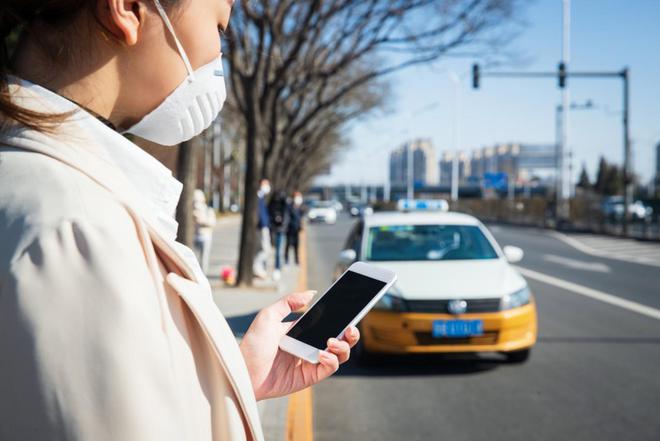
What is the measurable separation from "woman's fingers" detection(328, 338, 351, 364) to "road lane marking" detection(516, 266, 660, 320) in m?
8.83

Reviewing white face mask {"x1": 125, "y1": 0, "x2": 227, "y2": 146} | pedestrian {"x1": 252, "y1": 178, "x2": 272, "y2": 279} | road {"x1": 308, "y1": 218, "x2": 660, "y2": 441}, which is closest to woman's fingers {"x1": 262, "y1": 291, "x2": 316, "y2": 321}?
white face mask {"x1": 125, "y1": 0, "x2": 227, "y2": 146}

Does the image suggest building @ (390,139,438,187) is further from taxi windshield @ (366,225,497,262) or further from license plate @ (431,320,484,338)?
license plate @ (431,320,484,338)

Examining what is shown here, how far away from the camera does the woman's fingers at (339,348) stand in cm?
171

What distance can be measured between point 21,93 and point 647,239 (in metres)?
29.7

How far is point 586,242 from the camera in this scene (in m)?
27.1

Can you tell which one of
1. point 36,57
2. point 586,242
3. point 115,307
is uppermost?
point 36,57

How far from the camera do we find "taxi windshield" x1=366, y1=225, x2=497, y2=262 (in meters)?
7.68

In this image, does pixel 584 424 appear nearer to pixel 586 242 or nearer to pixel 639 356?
pixel 639 356

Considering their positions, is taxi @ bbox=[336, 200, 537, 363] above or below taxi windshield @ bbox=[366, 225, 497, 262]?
below

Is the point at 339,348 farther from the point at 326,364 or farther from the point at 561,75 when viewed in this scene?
the point at 561,75

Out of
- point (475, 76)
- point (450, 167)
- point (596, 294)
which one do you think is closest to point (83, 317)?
point (596, 294)

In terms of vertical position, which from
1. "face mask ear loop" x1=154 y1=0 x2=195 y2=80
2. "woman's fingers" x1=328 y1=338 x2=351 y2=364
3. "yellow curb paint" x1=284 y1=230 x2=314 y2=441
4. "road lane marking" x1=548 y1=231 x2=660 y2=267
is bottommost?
"road lane marking" x1=548 y1=231 x2=660 y2=267

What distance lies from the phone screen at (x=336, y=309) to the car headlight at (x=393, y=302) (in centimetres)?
438

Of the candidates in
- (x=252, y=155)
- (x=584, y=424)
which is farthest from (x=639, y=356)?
(x=252, y=155)
